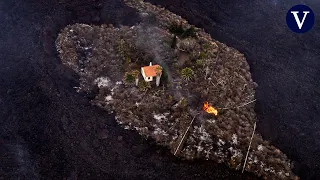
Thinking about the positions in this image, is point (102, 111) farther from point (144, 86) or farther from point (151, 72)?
point (151, 72)

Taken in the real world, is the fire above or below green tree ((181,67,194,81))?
below

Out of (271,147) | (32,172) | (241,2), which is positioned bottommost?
(32,172)

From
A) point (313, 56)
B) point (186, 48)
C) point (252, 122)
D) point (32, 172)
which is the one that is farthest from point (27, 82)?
point (313, 56)

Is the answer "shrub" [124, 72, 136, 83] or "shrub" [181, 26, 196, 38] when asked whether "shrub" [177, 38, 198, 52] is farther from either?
"shrub" [124, 72, 136, 83]

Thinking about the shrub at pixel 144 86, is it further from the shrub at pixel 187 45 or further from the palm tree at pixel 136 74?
the shrub at pixel 187 45

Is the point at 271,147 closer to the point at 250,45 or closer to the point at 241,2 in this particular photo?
the point at 250,45

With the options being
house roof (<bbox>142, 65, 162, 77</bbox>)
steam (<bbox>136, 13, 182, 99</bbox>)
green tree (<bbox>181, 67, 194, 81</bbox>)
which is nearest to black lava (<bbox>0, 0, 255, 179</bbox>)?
house roof (<bbox>142, 65, 162, 77</bbox>)

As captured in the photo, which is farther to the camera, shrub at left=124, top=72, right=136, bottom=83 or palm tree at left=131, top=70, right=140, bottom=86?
palm tree at left=131, top=70, right=140, bottom=86
